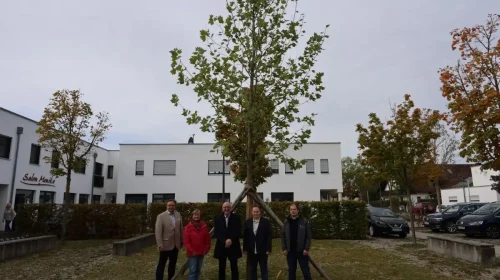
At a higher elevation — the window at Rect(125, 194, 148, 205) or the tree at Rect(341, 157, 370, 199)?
the tree at Rect(341, 157, 370, 199)

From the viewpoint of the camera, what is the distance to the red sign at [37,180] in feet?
76.6

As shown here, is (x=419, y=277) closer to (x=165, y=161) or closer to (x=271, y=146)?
(x=271, y=146)

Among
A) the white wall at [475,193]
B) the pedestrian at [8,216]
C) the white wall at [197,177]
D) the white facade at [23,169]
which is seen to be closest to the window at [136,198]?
the white wall at [197,177]

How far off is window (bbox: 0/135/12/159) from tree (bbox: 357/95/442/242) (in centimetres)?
2029

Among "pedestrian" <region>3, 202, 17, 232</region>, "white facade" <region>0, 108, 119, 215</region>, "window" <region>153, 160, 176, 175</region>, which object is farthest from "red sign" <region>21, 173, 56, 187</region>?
"window" <region>153, 160, 176, 175</region>

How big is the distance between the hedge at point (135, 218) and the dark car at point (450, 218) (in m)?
6.10

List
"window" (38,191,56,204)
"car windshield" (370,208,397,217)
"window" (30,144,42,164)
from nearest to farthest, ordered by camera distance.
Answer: "car windshield" (370,208,397,217), "window" (30,144,42,164), "window" (38,191,56,204)

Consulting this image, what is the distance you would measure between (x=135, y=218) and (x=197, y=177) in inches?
609

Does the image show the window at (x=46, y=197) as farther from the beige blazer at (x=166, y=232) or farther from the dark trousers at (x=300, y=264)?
the dark trousers at (x=300, y=264)

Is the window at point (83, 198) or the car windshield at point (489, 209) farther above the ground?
the window at point (83, 198)

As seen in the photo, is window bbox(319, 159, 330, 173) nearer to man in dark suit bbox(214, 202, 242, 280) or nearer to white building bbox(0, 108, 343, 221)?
white building bbox(0, 108, 343, 221)

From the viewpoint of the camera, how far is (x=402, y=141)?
15.4m

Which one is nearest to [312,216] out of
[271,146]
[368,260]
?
[368,260]

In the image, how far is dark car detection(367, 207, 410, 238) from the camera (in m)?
18.7
